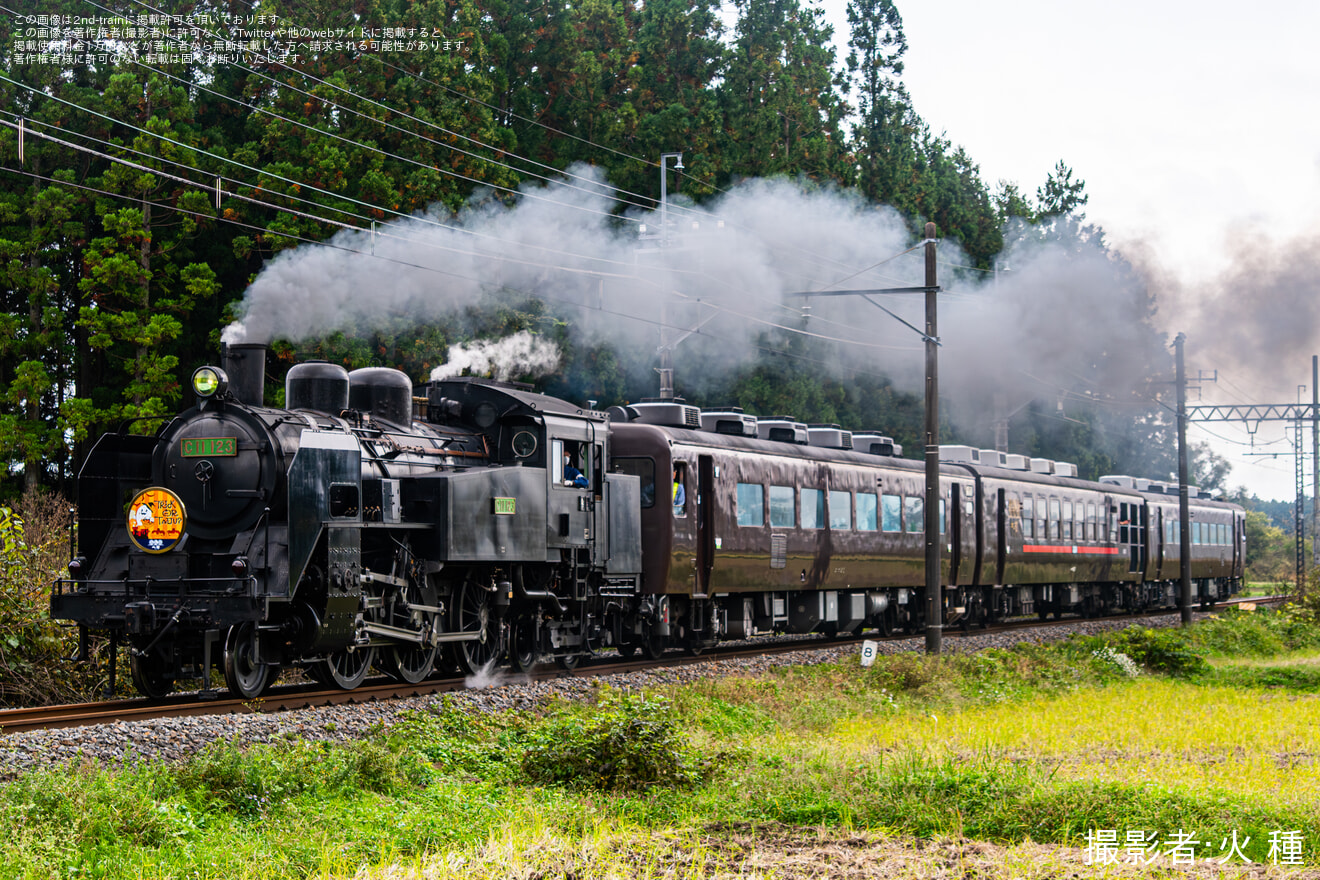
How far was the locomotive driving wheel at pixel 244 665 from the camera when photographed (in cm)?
1268

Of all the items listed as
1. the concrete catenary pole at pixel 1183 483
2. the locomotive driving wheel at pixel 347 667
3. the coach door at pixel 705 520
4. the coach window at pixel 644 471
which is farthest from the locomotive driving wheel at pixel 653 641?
the concrete catenary pole at pixel 1183 483

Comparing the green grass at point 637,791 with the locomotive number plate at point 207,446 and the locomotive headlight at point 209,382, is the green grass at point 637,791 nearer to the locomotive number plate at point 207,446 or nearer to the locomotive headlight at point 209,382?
the locomotive number plate at point 207,446

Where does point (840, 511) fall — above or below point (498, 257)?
below

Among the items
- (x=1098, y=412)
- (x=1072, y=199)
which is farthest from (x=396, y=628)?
(x=1072, y=199)

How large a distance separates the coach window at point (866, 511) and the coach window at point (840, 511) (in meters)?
0.29

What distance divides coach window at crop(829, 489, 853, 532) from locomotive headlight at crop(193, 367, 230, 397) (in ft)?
36.8

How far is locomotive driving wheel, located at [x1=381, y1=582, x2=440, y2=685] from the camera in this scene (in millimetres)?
13992

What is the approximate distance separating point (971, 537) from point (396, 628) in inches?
600

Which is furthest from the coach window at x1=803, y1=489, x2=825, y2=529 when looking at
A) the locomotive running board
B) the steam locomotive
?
the locomotive running board

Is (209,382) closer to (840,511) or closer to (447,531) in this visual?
(447,531)

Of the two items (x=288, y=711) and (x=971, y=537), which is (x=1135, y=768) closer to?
(x=288, y=711)

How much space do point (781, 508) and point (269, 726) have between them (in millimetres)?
11228

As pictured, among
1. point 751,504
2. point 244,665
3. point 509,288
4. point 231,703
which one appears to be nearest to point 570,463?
point 751,504

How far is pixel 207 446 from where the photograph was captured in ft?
44.1
